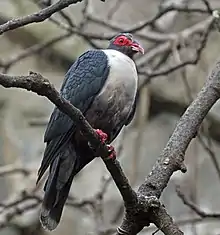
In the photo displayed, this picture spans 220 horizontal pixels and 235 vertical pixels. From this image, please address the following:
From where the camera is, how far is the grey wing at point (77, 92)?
224cm

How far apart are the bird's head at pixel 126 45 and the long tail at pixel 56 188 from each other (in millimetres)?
494

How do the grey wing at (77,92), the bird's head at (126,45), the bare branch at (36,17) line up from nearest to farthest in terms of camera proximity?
the bare branch at (36,17) → the grey wing at (77,92) → the bird's head at (126,45)

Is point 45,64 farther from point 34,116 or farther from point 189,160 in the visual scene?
point 189,160

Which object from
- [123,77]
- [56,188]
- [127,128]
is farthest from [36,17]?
[127,128]

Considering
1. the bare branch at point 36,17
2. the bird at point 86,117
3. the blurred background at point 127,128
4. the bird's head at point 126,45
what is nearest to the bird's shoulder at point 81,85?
the bird at point 86,117

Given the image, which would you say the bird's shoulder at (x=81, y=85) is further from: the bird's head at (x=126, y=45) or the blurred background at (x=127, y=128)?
the blurred background at (x=127, y=128)

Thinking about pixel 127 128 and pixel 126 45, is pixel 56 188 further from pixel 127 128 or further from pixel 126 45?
pixel 127 128

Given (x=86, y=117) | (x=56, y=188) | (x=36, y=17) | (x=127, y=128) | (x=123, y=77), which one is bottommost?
(x=127, y=128)

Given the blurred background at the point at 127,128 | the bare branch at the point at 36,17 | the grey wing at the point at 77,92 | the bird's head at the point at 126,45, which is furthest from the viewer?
the blurred background at the point at 127,128

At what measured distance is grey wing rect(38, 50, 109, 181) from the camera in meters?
2.24

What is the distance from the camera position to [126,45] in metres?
2.56

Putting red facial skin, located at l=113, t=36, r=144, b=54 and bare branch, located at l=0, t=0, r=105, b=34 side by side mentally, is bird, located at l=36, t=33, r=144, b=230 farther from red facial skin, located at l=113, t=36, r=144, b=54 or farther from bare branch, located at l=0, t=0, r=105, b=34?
bare branch, located at l=0, t=0, r=105, b=34

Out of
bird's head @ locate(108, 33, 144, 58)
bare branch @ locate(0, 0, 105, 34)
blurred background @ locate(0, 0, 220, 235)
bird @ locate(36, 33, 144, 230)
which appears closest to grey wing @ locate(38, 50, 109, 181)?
bird @ locate(36, 33, 144, 230)

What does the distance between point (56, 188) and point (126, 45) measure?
652mm
